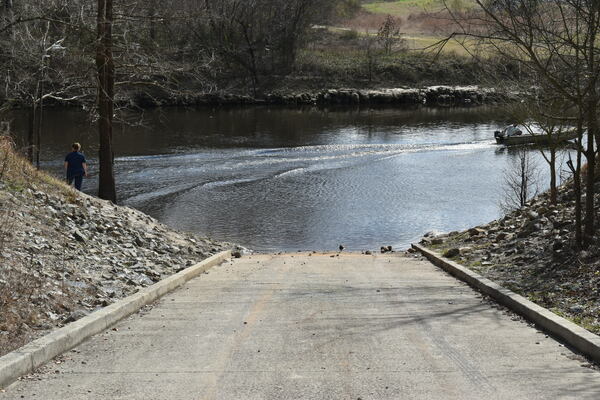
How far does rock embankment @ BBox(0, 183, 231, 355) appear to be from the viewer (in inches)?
314

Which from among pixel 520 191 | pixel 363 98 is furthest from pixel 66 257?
pixel 363 98

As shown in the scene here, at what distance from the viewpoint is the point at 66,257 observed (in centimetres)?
1073

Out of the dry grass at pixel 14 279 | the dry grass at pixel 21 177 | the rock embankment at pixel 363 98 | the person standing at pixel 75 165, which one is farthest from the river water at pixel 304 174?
the rock embankment at pixel 363 98

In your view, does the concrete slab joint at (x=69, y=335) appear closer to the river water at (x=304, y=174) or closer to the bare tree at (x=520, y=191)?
the river water at (x=304, y=174)

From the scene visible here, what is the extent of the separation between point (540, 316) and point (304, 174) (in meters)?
29.5

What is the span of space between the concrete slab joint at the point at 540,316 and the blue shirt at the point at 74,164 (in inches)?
497

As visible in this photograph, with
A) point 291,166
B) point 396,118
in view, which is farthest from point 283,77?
point 291,166

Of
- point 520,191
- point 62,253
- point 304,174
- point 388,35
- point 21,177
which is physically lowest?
point 304,174

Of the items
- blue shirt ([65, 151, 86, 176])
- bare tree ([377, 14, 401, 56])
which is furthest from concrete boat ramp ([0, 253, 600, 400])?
bare tree ([377, 14, 401, 56])

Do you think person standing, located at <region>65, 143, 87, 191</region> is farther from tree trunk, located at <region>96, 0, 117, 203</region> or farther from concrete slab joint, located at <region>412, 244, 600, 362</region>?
concrete slab joint, located at <region>412, 244, 600, 362</region>

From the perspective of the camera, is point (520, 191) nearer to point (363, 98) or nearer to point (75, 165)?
point (75, 165)

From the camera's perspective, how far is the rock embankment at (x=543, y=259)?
891 centimetres

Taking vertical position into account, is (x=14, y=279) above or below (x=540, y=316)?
above

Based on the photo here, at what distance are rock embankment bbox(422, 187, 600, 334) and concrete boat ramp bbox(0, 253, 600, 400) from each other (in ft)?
1.93
